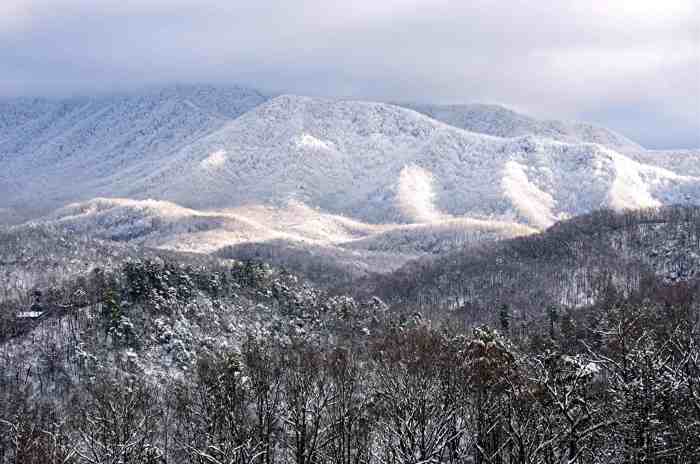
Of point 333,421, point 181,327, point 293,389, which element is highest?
point 293,389

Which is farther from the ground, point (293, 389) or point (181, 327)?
point (293, 389)

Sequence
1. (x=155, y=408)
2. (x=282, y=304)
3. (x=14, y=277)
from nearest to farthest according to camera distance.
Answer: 1. (x=155, y=408)
2. (x=282, y=304)
3. (x=14, y=277)

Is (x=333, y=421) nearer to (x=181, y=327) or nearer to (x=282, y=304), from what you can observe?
(x=181, y=327)

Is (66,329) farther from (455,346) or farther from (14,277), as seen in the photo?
(14,277)

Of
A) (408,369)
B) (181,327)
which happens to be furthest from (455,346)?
(181,327)

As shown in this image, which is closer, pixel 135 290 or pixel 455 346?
pixel 455 346

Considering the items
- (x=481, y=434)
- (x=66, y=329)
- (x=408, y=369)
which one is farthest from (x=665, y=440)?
(x=66, y=329)

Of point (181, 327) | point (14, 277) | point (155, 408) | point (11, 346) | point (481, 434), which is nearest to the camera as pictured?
point (481, 434)
